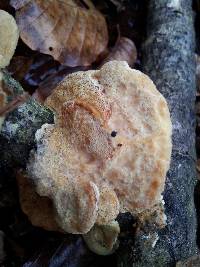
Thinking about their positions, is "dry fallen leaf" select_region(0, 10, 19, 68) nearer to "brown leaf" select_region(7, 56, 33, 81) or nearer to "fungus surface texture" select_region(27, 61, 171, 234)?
"fungus surface texture" select_region(27, 61, 171, 234)

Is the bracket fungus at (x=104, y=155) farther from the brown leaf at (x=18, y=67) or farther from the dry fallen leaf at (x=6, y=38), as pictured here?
the brown leaf at (x=18, y=67)

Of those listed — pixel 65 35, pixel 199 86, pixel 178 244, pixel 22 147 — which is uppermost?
pixel 22 147

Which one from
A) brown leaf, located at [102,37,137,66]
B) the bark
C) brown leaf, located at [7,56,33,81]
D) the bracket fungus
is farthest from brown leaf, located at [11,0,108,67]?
the bracket fungus

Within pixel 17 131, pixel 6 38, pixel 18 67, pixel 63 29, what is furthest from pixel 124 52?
pixel 17 131

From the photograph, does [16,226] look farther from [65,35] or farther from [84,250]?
[65,35]

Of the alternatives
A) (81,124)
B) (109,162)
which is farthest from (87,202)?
(81,124)

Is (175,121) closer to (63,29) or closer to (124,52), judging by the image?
(124,52)
